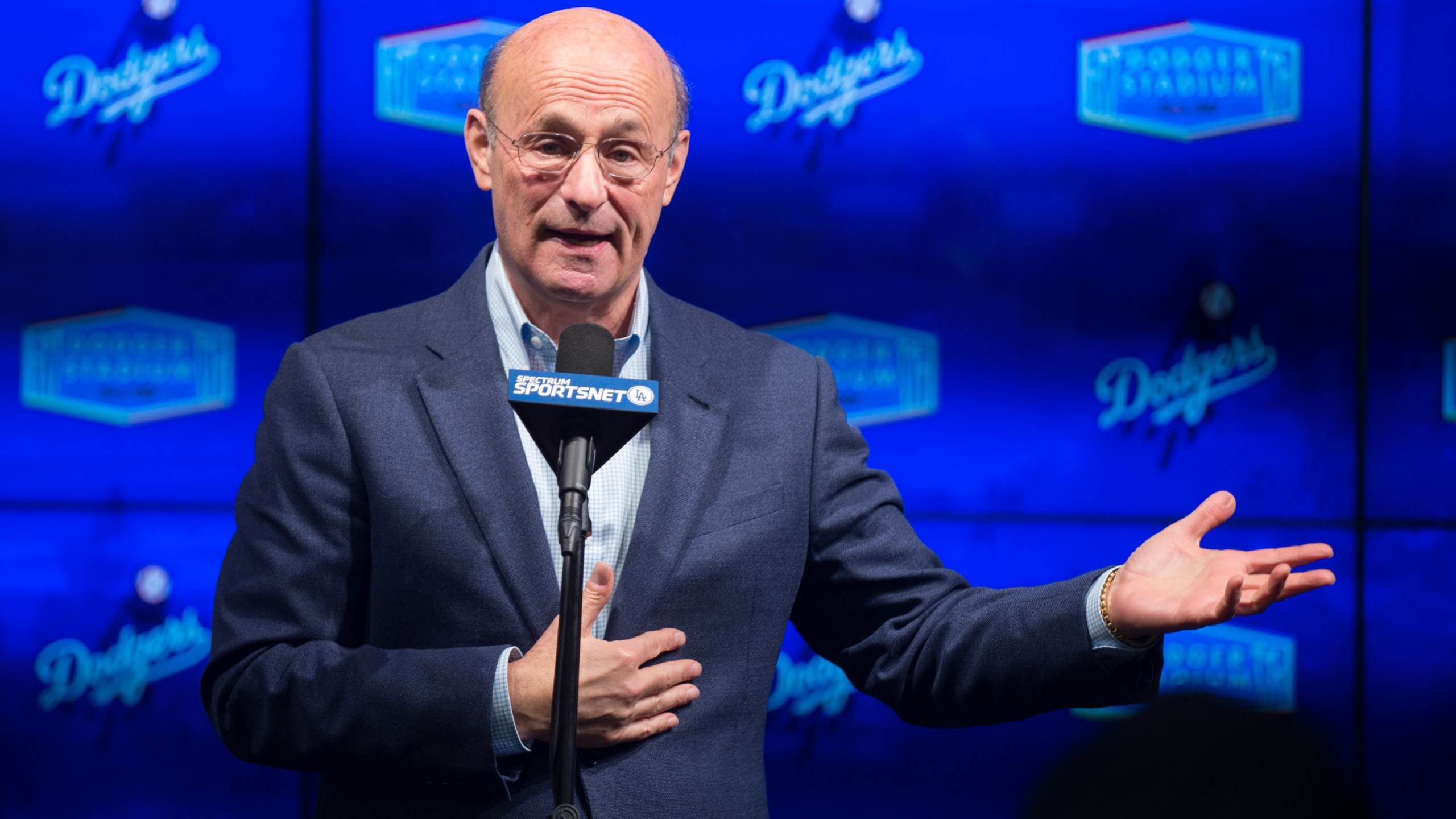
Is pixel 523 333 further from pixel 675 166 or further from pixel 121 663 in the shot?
pixel 121 663

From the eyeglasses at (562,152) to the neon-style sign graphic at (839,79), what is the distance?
1.44 m

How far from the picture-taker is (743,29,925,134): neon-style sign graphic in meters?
2.90

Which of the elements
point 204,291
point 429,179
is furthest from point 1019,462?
point 204,291

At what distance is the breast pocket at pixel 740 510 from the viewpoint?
1.48 m

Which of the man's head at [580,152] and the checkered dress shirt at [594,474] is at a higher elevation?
the man's head at [580,152]

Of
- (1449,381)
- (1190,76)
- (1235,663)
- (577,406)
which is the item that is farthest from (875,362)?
(577,406)

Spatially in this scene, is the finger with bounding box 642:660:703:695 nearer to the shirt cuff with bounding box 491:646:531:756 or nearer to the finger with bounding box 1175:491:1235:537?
the shirt cuff with bounding box 491:646:531:756

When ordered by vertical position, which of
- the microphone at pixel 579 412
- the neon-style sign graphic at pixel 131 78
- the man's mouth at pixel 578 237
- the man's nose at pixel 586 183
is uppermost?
the neon-style sign graphic at pixel 131 78

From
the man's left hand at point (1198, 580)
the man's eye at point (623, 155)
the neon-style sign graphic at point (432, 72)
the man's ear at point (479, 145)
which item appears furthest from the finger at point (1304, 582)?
the neon-style sign graphic at point (432, 72)

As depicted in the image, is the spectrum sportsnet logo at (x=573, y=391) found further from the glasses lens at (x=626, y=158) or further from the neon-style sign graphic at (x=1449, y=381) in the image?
the neon-style sign graphic at (x=1449, y=381)

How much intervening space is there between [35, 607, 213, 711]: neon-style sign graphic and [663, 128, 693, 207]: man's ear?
192 cm

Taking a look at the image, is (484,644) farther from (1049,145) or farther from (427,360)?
(1049,145)

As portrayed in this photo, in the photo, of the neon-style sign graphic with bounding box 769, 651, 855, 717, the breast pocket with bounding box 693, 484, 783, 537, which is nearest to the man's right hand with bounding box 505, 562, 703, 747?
the breast pocket with bounding box 693, 484, 783, 537

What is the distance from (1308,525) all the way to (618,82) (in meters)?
2.19
